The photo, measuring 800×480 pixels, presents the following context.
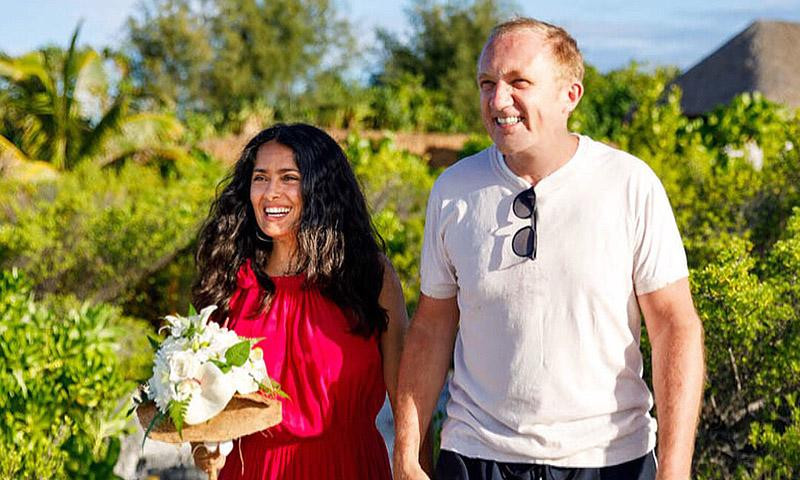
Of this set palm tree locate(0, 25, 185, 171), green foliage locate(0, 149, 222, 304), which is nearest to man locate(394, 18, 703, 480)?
green foliage locate(0, 149, 222, 304)

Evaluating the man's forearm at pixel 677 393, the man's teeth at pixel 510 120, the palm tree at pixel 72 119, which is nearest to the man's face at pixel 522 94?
the man's teeth at pixel 510 120

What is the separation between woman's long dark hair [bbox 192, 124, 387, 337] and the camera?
10.4ft

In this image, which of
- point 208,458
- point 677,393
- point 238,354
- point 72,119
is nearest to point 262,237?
point 238,354

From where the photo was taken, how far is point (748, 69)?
54.1 ft

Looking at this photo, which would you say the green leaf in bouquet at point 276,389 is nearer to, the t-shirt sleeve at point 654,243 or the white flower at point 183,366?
the white flower at point 183,366

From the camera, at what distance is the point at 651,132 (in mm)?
8164

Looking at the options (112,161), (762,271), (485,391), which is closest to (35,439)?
(485,391)

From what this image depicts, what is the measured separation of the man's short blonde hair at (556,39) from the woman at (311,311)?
77 centimetres

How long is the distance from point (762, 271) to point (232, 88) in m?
23.8

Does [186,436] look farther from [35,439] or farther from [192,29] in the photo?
[192,29]

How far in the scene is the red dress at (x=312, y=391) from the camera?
309cm

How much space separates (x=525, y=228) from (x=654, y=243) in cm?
29

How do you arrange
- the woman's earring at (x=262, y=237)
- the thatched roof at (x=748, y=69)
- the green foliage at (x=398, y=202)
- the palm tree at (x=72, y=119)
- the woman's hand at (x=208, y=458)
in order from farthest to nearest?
1. the palm tree at (x=72, y=119)
2. the thatched roof at (x=748, y=69)
3. the green foliage at (x=398, y=202)
4. the woman's earring at (x=262, y=237)
5. the woman's hand at (x=208, y=458)

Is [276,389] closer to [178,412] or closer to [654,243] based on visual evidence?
[178,412]
